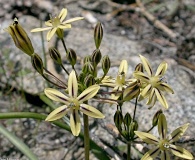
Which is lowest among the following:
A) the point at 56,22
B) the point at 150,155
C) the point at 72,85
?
the point at 150,155

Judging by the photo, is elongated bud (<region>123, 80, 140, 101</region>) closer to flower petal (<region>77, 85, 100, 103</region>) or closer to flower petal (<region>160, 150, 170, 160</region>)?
flower petal (<region>77, 85, 100, 103</region>)

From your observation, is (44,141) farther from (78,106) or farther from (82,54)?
(78,106)

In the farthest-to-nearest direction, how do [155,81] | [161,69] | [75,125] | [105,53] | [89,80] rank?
→ [105,53] < [161,69] < [155,81] < [89,80] < [75,125]

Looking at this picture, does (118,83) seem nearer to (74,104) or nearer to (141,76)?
(141,76)

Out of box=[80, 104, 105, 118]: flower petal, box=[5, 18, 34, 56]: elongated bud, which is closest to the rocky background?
box=[80, 104, 105, 118]: flower petal

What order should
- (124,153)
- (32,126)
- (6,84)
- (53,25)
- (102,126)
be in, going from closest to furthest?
1. (53,25)
2. (124,153)
3. (102,126)
4. (32,126)
5. (6,84)

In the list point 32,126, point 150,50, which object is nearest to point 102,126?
point 32,126

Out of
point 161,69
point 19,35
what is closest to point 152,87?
point 161,69
